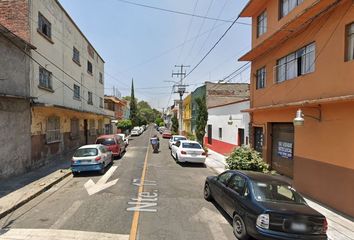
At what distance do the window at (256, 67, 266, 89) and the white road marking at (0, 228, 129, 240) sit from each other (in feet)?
38.8

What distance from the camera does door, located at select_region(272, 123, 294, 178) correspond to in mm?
12619

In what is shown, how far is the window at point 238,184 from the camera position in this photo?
23.4ft

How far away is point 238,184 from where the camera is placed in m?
7.45

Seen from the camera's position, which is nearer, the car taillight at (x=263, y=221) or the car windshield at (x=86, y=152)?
the car taillight at (x=263, y=221)

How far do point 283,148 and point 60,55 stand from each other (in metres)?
15.6

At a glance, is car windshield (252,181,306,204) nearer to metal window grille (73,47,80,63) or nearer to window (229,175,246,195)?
window (229,175,246,195)

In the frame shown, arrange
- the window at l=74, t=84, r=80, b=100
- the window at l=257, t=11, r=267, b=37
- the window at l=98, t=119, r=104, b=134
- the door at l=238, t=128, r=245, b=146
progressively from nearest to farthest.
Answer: the window at l=257, t=11, r=267, b=37 → the door at l=238, t=128, r=245, b=146 → the window at l=74, t=84, r=80, b=100 → the window at l=98, t=119, r=104, b=134

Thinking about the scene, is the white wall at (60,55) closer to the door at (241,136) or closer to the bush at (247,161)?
the bush at (247,161)

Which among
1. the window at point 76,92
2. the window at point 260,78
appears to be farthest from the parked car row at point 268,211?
the window at point 76,92

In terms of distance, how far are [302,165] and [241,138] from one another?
27.7 ft

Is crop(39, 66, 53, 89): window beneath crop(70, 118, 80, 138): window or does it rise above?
above

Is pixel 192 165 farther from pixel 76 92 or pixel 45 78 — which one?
pixel 76 92

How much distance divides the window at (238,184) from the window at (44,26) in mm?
13875

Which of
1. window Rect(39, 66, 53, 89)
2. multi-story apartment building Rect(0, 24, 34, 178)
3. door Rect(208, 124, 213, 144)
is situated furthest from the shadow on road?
door Rect(208, 124, 213, 144)
